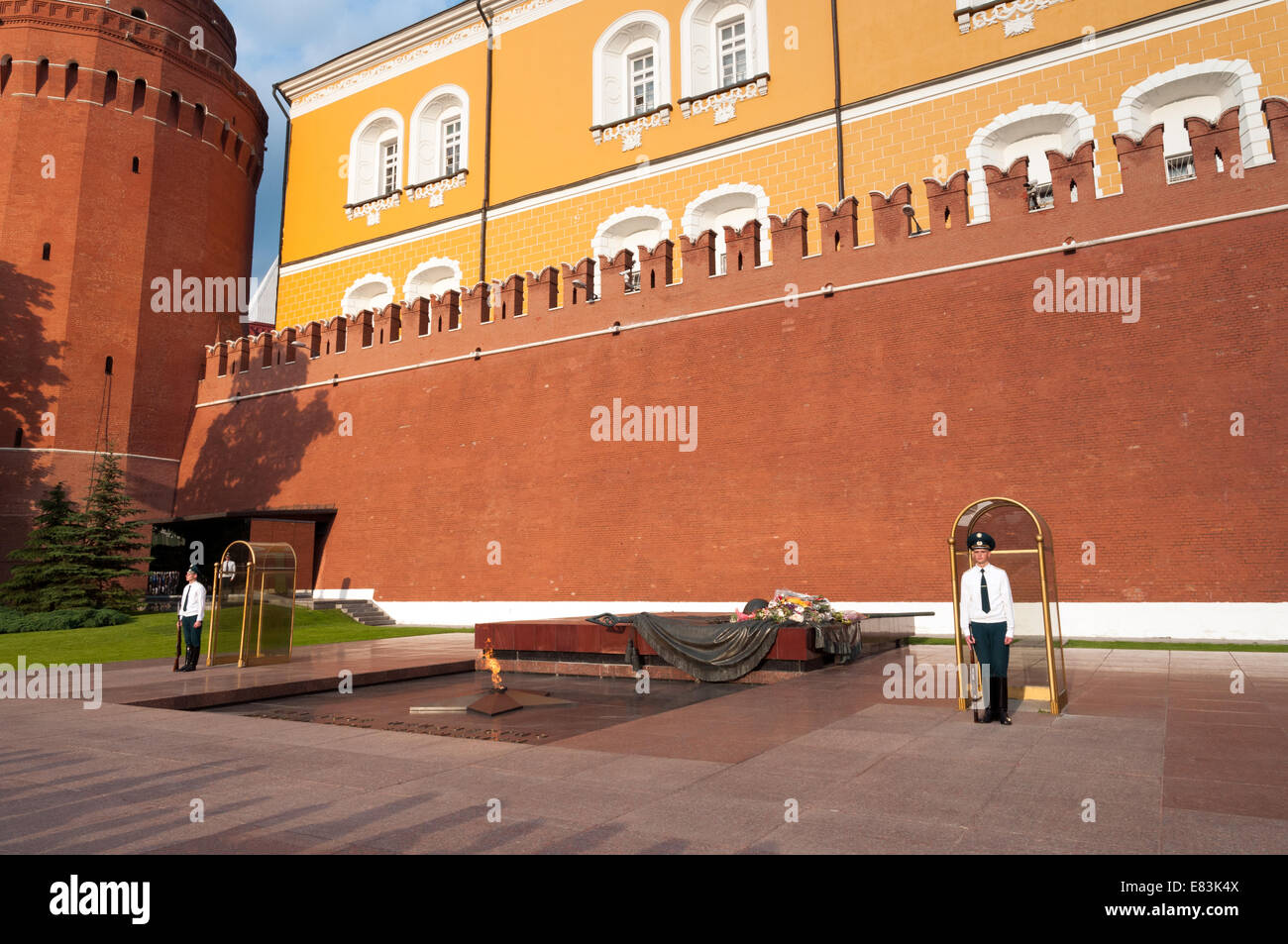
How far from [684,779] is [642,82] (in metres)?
19.3

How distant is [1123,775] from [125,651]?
40.6 feet

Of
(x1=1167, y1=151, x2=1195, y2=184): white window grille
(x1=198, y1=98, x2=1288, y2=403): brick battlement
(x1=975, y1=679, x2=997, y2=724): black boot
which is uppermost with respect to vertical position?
(x1=1167, y1=151, x2=1195, y2=184): white window grille

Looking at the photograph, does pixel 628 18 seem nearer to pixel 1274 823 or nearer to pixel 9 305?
pixel 9 305

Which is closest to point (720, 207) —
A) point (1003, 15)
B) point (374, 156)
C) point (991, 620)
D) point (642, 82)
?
point (642, 82)

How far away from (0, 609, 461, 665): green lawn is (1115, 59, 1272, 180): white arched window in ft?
50.5

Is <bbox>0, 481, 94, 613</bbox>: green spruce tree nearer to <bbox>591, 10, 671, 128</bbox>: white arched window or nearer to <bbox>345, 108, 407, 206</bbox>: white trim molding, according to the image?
<bbox>345, 108, 407, 206</bbox>: white trim molding

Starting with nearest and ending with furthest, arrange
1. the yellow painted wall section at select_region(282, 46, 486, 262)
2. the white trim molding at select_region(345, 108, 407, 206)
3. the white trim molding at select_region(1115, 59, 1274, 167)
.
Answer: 1. the white trim molding at select_region(1115, 59, 1274, 167)
2. the yellow painted wall section at select_region(282, 46, 486, 262)
3. the white trim molding at select_region(345, 108, 407, 206)

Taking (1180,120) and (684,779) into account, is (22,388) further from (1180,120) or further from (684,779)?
(1180,120)

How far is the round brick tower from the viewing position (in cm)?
1986

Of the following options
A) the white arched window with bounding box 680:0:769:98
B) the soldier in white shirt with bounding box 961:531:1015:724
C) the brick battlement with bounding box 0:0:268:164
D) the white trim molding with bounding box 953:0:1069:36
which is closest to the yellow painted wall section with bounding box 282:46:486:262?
the brick battlement with bounding box 0:0:268:164

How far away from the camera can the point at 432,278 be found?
22.5m

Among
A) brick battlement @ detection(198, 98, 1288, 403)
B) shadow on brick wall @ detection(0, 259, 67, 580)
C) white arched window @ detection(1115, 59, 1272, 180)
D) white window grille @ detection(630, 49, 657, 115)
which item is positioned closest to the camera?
brick battlement @ detection(198, 98, 1288, 403)

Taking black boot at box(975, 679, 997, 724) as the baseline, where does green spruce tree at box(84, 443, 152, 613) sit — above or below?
above

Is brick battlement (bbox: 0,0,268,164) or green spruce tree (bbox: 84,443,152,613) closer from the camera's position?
green spruce tree (bbox: 84,443,152,613)
